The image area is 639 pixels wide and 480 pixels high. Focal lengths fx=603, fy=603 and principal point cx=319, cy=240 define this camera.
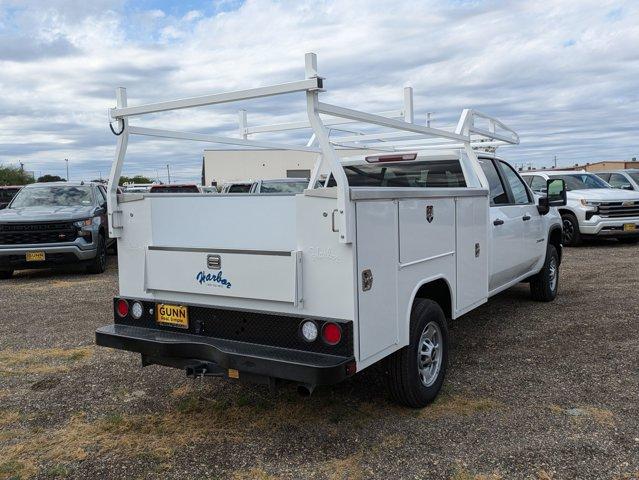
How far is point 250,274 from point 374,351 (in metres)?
0.89

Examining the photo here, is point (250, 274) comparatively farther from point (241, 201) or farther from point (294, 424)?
point (294, 424)

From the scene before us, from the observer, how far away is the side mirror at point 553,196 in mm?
6957

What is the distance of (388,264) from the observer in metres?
3.71

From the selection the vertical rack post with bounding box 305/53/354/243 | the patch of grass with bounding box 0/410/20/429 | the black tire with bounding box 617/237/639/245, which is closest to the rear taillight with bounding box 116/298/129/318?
the patch of grass with bounding box 0/410/20/429

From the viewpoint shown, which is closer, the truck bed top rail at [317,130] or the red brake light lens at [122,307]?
the truck bed top rail at [317,130]

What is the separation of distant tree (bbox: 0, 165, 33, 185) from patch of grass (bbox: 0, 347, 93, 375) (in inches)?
2212

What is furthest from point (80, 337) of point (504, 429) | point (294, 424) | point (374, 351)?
point (504, 429)

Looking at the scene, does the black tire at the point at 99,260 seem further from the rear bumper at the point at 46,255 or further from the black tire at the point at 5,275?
the black tire at the point at 5,275

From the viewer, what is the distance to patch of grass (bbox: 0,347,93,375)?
5.39m

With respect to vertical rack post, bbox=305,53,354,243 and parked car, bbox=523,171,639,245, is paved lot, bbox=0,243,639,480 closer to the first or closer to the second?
vertical rack post, bbox=305,53,354,243

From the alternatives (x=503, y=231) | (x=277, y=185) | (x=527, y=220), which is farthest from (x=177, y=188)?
(x=503, y=231)

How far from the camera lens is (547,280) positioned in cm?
745

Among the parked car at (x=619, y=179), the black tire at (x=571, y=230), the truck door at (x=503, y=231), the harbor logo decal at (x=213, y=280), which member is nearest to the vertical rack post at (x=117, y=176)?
the harbor logo decal at (x=213, y=280)

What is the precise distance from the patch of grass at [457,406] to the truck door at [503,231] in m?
1.45
